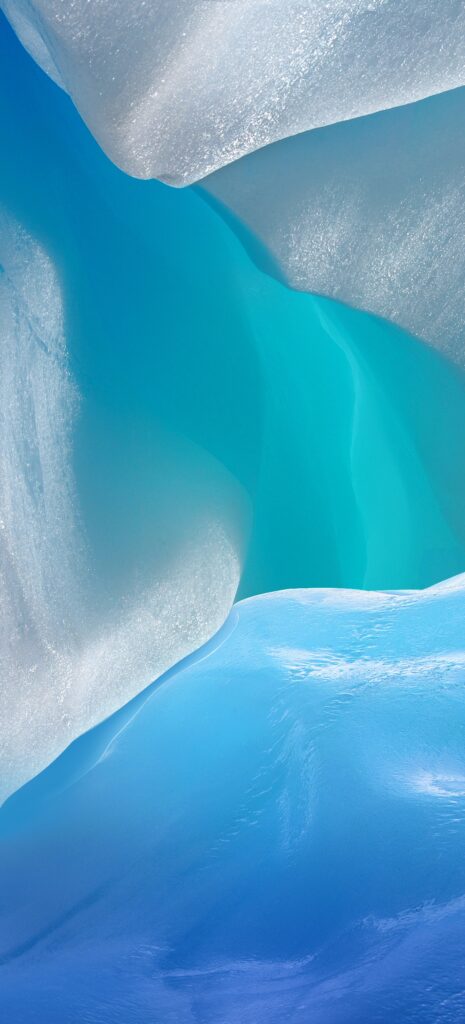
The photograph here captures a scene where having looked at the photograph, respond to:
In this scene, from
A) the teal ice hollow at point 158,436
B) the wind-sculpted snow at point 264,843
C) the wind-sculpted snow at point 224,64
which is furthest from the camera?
the teal ice hollow at point 158,436

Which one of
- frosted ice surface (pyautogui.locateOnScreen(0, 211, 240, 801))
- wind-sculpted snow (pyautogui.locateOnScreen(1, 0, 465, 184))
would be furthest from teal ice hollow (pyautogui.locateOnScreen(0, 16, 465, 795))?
wind-sculpted snow (pyautogui.locateOnScreen(1, 0, 465, 184))

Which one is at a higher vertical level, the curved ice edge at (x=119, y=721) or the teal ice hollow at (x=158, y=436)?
the teal ice hollow at (x=158, y=436)

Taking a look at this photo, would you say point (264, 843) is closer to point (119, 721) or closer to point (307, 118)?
point (119, 721)

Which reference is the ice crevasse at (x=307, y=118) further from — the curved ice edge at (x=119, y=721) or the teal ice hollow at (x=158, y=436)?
the curved ice edge at (x=119, y=721)

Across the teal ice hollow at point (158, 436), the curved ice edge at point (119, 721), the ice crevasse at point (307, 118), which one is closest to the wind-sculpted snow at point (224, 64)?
the ice crevasse at point (307, 118)

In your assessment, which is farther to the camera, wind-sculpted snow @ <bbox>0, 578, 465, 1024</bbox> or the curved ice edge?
the curved ice edge

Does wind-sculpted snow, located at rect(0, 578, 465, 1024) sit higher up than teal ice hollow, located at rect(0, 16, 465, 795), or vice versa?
teal ice hollow, located at rect(0, 16, 465, 795)

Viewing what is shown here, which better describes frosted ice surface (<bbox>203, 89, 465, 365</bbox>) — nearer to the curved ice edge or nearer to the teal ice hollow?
the teal ice hollow

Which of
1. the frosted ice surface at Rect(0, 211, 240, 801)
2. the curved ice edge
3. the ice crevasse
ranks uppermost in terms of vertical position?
the ice crevasse
